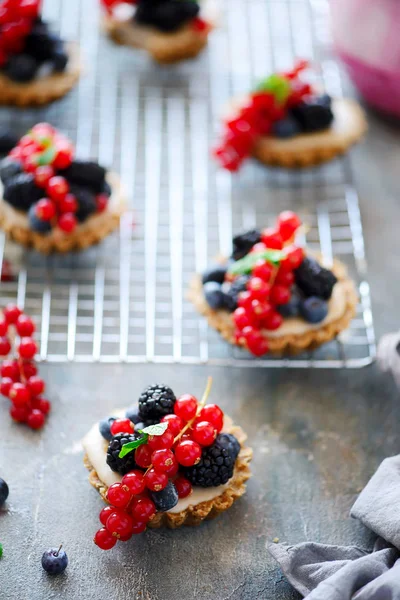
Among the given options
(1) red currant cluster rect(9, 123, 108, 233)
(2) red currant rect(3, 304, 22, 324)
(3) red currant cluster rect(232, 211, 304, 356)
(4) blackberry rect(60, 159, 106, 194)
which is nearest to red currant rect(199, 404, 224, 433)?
(3) red currant cluster rect(232, 211, 304, 356)

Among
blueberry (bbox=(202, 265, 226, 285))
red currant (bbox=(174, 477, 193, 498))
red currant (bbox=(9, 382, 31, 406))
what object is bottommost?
red currant (bbox=(174, 477, 193, 498))

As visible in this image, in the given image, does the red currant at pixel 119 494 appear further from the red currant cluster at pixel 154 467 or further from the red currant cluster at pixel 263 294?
the red currant cluster at pixel 263 294

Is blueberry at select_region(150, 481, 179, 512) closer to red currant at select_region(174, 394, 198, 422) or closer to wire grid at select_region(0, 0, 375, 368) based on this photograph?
red currant at select_region(174, 394, 198, 422)

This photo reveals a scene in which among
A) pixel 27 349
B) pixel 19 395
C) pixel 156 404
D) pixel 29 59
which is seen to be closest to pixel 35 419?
pixel 19 395

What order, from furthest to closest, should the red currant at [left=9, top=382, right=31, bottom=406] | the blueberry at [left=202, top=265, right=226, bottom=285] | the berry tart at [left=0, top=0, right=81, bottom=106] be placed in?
the berry tart at [left=0, top=0, right=81, bottom=106]
the blueberry at [left=202, top=265, right=226, bottom=285]
the red currant at [left=9, top=382, right=31, bottom=406]

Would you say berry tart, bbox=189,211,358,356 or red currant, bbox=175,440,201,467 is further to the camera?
berry tart, bbox=189,211,358,356

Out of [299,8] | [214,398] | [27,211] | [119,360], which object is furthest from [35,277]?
[299,8]
